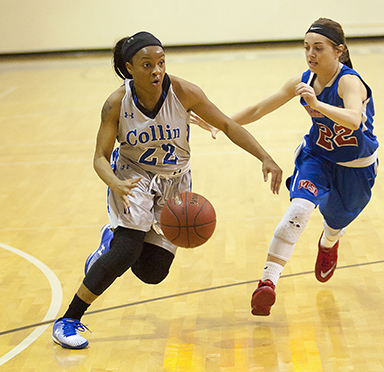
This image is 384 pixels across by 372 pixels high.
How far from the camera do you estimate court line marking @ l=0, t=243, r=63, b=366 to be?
3.23 m

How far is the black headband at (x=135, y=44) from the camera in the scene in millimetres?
3012

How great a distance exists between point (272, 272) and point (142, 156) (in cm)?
100

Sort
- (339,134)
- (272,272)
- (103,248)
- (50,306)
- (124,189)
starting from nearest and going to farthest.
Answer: (124,189)
(272,272)
(339,134)
(103,248)
(50,306)

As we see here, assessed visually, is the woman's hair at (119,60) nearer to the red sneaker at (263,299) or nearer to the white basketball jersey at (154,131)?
the white basketball jersey at (154,131)

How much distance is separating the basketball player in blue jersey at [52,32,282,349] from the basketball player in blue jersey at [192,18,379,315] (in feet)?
0.93

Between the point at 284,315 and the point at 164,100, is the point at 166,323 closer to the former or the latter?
the point at 284,315

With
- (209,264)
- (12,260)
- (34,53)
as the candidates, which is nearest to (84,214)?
(12,260)

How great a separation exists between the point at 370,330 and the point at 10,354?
6.68 ft

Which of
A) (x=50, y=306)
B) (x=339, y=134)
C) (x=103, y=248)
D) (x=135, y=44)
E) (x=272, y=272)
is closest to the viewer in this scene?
(x=135, y=44)

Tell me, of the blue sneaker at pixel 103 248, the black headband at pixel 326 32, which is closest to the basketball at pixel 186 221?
the blue sneaker at pixel 103 248

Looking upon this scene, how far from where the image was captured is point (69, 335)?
3.18 metres

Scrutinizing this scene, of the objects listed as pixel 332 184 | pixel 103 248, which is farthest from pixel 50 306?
pixel 332 184

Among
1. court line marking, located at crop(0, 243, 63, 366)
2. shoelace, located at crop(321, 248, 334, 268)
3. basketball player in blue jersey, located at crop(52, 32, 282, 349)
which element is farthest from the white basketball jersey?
shoelace, located at crop(321, 248, 334, 268)

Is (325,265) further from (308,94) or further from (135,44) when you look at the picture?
(135,44)
